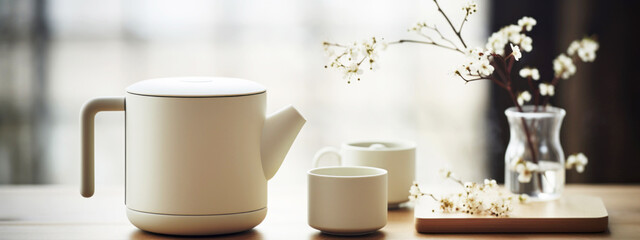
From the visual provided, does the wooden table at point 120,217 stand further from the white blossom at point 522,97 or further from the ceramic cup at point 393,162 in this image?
the white blossom at point 522,97

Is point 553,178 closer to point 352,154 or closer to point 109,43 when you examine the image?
point 352,154

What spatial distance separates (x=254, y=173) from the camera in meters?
0.87

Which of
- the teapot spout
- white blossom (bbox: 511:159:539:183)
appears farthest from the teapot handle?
white blossom (bbox: 511:159:539:183)

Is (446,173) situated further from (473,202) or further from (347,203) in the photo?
(347,203)

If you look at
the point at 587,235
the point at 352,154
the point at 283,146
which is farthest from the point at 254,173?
the point at 587,235

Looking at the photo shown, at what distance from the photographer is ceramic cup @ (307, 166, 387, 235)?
0.84m

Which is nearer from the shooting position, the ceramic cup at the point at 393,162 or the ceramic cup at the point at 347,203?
the ceramic cup at the point at 347,203

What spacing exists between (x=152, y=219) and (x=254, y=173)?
0.13m

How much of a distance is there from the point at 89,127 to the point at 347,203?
0.32m

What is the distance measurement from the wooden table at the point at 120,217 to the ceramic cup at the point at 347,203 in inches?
0.9

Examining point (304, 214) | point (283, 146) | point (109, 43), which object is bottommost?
point (304, 214)

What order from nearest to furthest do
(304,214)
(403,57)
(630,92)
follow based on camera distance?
(304,214) < (630,92) < (403,57)

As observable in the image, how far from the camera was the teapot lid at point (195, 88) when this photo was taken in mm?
826

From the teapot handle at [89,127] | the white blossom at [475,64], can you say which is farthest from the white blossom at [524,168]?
the teapot handle at [89,127]
